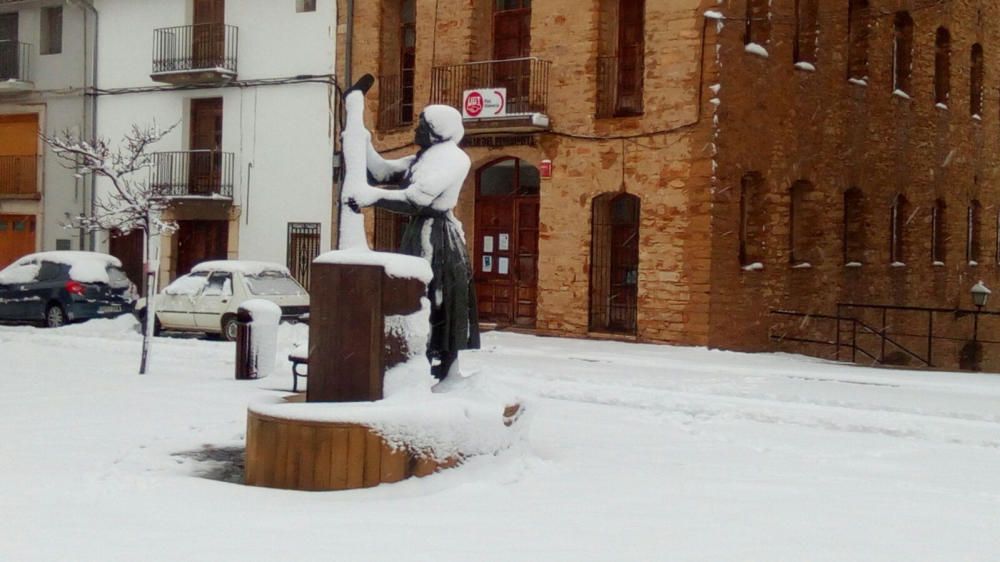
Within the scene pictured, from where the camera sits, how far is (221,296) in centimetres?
1928

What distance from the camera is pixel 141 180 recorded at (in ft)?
85.7

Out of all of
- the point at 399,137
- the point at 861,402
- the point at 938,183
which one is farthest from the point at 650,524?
the point at 938,183

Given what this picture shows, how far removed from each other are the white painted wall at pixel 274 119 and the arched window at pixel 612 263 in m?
6.10

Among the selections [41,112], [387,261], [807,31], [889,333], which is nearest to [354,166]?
[387,261]

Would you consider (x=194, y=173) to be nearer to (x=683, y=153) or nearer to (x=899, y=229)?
(x=683, y=153)

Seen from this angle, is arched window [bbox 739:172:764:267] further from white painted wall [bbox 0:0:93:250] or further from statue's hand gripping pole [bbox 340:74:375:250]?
white painted wall [bbox 0:0:93:250]

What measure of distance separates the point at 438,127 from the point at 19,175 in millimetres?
22710

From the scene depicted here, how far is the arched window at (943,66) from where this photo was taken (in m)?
25.9

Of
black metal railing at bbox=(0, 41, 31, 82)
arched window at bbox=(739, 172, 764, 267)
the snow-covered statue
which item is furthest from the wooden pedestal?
black metal railing at bbox=(0, 41, 31, 82)

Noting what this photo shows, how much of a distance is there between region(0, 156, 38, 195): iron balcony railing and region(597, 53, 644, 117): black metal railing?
585 inches

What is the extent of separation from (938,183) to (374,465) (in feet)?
70.3

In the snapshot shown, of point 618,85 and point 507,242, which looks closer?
point 618,85

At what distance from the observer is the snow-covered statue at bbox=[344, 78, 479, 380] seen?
27.3ft

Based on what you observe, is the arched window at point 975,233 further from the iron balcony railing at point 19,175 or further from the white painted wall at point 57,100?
the iron balcony railing at point 19,175
